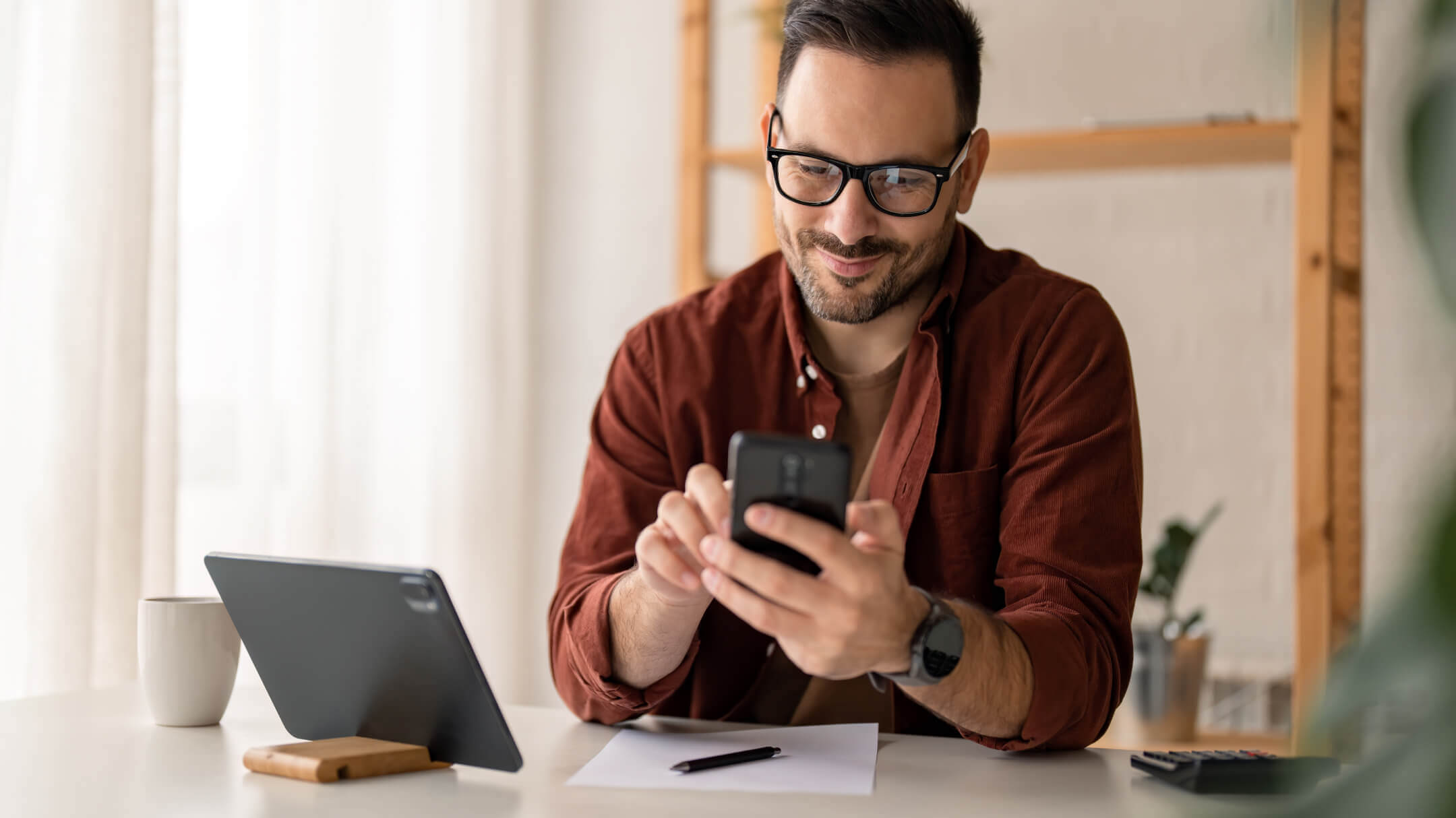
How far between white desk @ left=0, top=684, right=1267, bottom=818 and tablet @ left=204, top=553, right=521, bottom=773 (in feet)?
0.12

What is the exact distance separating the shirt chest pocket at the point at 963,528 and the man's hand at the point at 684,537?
1.11ft

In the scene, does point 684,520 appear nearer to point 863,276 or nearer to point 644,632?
point 644,632

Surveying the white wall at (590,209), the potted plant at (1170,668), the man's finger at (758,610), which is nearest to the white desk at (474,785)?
the man's finger at (758,610)

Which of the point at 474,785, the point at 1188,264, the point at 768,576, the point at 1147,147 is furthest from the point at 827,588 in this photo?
the point at 1188,264

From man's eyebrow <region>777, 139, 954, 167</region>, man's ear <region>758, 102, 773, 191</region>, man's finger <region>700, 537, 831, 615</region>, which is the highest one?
man's ear <region>758, 102, 773, 191</region>

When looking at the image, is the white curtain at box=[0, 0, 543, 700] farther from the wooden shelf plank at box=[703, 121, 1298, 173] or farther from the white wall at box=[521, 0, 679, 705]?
the wooden shelf plank at box=[703, 121, 1298, 173]

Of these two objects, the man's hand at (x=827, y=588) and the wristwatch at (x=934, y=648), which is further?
the wristwatch at (x=934, y=648)

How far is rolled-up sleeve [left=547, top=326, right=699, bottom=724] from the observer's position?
1104 mm

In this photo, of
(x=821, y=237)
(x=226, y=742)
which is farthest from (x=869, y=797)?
(x=821, y=237)

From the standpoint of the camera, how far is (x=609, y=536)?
131 cm

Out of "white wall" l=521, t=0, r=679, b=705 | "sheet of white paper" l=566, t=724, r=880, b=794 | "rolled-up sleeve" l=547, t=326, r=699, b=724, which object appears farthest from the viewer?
"white wall" l=521, t=0, r=679, b=705

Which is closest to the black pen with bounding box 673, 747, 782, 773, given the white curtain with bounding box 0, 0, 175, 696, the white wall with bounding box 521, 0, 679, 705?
the white curtain with bounding box 0, 0, 175, 696

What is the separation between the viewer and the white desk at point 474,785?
0.78m

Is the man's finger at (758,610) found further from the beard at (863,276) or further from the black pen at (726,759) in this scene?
the beard at (863,276)
